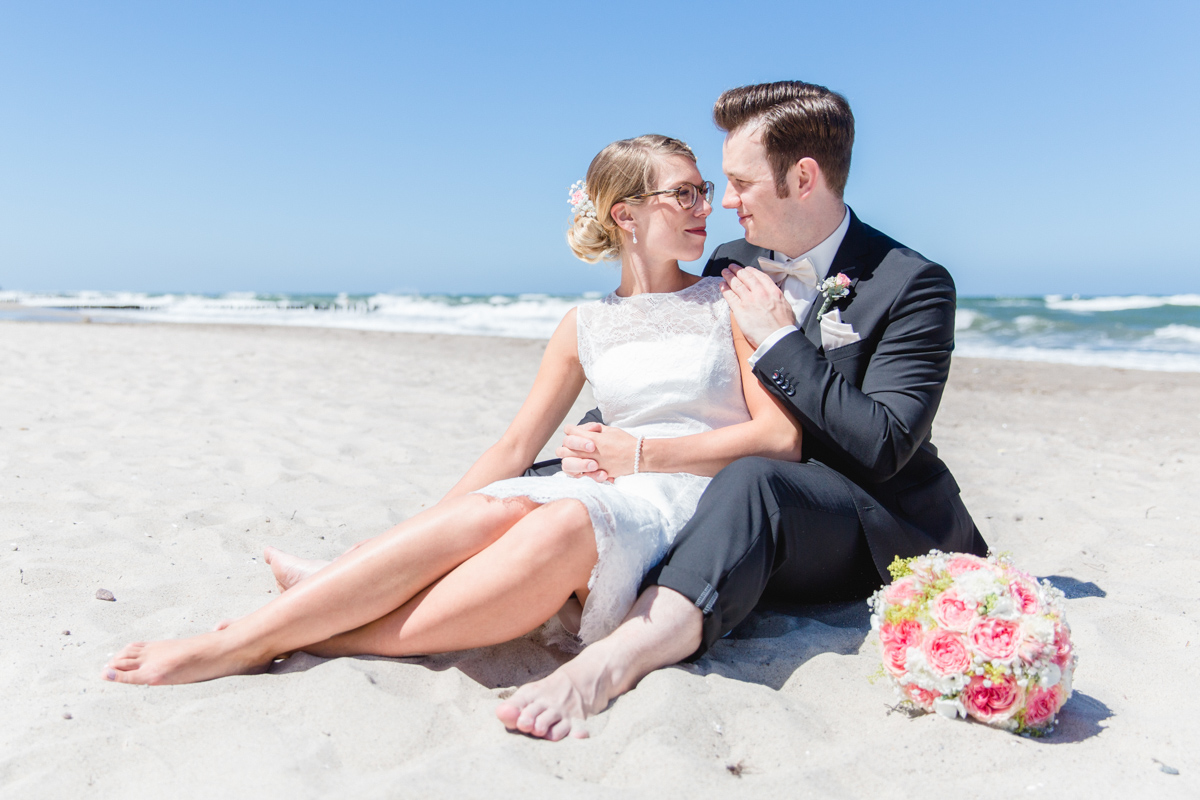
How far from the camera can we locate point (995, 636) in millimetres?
2082

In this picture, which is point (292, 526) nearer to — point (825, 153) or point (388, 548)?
point (388, 548)

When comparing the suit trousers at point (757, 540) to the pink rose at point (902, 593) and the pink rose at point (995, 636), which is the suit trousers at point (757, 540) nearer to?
the pink rose at point (902, 593)

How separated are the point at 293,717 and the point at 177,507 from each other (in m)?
2.28

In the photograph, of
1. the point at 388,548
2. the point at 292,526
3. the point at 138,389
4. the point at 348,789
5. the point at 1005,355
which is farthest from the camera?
the point at 1005,355

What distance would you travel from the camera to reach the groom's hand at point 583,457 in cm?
281

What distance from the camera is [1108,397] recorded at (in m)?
9.45

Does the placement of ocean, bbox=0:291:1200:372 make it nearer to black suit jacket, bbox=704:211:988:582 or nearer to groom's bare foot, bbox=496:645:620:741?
black suit jacket, bbox=704:211:988:582

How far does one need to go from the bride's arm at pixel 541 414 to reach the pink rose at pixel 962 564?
4.76 ft

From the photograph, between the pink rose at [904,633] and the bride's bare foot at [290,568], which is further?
the bride's bare foot at [290,568]

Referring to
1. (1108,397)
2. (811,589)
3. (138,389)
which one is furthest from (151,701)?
(1108,397)

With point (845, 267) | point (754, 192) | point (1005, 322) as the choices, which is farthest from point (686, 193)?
point (1005, 322)

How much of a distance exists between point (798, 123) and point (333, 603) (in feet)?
7.10

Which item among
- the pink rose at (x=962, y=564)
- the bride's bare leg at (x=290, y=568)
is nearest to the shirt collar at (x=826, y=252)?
the pink rose at (x=962, y=564)

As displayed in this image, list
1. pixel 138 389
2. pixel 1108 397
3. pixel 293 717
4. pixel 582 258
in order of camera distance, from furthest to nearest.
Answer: pixel 1108 397, pixel 138 389, pixel 582 258, pixel 293 717
